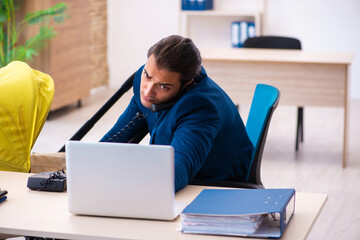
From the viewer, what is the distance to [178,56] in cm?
210

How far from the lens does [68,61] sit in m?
6.15

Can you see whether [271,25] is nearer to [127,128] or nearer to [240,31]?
[240,31]

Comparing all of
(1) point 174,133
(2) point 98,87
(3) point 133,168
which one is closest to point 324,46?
(2) point 98,87

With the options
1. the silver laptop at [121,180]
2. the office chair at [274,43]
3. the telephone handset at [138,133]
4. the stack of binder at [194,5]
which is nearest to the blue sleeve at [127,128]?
the telephone handset at [138,133]

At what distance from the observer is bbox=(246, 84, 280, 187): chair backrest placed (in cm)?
238

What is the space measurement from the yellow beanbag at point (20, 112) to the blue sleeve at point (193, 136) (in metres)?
0.75

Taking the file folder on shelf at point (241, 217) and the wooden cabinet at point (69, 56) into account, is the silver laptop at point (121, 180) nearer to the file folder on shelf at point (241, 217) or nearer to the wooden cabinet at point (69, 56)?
the file folder on shelf at point (241, 217)

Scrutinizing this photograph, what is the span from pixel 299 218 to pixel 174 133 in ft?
1.74

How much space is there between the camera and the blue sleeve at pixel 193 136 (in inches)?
78.4

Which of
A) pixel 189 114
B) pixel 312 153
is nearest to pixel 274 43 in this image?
pixel 312 153

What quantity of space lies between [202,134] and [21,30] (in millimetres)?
3888

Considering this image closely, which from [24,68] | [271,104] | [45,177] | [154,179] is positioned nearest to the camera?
[154,179]

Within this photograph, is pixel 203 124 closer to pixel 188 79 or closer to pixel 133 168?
pixel 188 79

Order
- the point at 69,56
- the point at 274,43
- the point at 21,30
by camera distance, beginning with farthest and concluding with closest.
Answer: the point at 69,56
the point at 21,30
the point at 274,43
